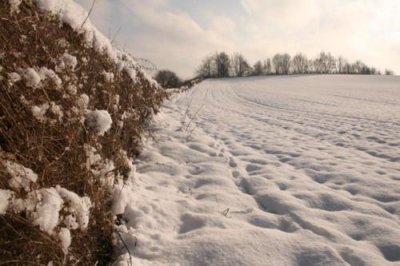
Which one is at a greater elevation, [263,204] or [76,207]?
[76,207]

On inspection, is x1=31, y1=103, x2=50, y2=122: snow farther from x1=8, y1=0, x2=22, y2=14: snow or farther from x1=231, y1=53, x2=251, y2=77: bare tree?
x1=231, y1=53, x2=251, y2=77: bare tree

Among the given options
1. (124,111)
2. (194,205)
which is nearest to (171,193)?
(194,205)

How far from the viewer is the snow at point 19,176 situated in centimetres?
169

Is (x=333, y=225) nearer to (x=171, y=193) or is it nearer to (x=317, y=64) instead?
(x=171, y=193)

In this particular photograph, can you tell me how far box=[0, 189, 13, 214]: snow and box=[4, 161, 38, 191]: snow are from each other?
0.05m

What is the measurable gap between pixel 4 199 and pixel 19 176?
6.1 inches

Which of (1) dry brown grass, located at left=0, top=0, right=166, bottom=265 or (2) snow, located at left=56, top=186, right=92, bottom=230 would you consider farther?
(2) snow, located at left=56, top=186, right=92, bottom=230

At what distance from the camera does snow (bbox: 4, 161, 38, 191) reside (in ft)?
5.56

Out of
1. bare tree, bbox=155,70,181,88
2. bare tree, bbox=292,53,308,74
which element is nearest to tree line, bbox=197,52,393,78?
bare tree, bbox=292,53,308,74

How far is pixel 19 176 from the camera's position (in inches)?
68.3

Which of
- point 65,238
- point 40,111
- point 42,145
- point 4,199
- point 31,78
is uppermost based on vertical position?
point 31,78

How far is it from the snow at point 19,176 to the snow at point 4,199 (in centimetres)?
5

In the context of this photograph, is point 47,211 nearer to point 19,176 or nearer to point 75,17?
point 19,176

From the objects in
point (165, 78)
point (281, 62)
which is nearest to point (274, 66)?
point (281, 62)
